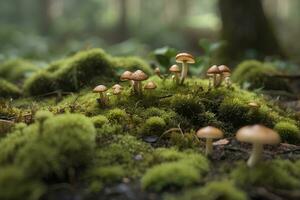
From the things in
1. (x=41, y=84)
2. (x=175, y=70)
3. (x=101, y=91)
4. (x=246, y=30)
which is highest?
(x=246, y=30)

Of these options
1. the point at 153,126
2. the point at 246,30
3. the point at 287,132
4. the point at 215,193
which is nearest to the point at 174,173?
the point at 215,193

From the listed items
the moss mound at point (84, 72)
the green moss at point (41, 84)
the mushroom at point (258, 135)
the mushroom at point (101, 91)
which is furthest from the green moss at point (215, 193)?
the green moss at point (41, 84)

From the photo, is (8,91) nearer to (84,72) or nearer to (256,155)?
(84,72)

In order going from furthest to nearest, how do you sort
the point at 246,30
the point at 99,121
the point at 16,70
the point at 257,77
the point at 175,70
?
the point at 246,30, the point at 16,70, the point at 257,77, the point at 175,70, the point at 99,121

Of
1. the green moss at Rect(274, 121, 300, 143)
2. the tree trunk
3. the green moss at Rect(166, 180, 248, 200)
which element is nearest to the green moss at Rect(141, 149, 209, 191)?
the green moss at Rect(166, 180, 248, 200)


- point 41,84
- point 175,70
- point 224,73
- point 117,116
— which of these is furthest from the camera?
point 41,84

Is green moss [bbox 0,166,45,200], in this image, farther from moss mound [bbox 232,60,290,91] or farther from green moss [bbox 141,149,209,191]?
moss mound [bbox 232,60,290,91]
